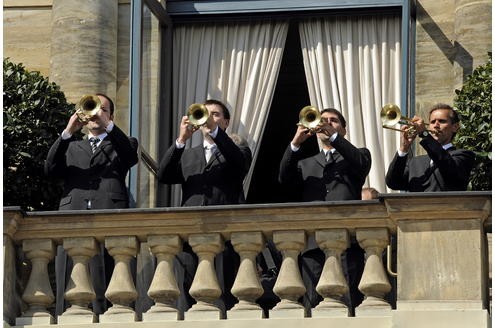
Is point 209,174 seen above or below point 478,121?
below

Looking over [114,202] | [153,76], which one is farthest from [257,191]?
[114,202]

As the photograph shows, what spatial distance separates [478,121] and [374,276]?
2248mm

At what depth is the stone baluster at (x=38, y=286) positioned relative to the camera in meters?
15.0

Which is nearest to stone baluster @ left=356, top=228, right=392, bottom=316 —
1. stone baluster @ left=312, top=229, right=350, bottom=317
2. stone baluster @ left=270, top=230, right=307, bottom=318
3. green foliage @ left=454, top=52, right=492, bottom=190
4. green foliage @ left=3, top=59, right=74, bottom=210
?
stone baluster @ left=312, top=229, right=350, bottom=317

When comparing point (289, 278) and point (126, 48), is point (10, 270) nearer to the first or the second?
point (289, 278)

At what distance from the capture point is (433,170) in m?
15.4

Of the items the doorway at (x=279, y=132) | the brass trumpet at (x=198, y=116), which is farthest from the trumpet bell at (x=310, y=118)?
the doorway at (x=279, y=132)

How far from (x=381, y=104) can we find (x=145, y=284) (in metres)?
4.04

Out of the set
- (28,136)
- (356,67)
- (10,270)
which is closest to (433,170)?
(10,270)

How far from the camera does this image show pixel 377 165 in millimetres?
18438

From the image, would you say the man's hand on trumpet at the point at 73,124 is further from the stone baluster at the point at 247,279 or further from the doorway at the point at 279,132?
the doorway at the point at 279,132

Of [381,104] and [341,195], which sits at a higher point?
[381,104]

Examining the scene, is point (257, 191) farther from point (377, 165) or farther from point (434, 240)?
point (434, 240)

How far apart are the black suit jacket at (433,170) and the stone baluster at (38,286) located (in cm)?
240
